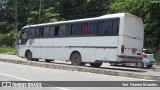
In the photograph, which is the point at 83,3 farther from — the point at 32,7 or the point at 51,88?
the point at 51,88

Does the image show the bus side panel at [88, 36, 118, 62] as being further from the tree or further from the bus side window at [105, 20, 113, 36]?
the tree

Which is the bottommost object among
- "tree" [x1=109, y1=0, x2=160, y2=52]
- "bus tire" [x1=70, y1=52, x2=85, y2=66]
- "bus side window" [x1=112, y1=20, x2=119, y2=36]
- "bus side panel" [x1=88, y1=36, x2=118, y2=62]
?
"bus tire" [x1=70, y1=52, x2=85, y2=66]

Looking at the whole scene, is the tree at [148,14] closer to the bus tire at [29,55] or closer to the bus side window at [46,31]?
the bus side window at [46,31]

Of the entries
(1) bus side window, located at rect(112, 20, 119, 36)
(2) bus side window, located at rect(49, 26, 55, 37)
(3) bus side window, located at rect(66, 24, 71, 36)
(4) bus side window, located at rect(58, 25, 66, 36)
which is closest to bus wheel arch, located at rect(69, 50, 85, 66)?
(3) bus side window, located at rect(66, 24, 71, 36)

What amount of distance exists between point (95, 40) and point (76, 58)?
2.27 meters

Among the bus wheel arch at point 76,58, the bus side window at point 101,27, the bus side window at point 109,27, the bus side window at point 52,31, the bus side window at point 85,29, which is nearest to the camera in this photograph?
the bus side window at point 109,27

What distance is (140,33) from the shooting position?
782 inches

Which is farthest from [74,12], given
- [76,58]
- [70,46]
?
[76,58]

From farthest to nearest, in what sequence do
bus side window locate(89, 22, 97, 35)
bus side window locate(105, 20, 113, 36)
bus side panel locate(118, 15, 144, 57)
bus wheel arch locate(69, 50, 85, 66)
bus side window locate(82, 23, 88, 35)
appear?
bus wheel arch locate(69, 50, 85, 66)
bus side window locate(82, 23, 88, 35)
bus side window locate(89, 22, 97, 35)
bus side window locate(105, 20, 113, 36)
bus side panel locate(118, 15, 144, 57)

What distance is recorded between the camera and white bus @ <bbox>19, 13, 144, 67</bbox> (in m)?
18.5

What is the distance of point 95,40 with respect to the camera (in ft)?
64.7

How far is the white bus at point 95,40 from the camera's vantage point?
18531mm

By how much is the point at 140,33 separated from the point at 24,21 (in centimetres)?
4054

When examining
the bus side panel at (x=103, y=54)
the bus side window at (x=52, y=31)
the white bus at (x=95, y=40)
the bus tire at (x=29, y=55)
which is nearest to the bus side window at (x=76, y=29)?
the white bus at (x=95, y=40)
